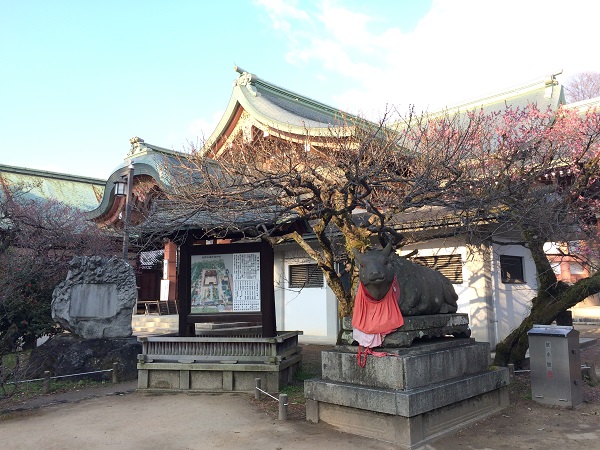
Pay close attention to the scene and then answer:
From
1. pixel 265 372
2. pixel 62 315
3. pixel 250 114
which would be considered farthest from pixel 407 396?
pixel 250 114

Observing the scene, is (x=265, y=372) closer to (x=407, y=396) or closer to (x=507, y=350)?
(x=407, y=396)

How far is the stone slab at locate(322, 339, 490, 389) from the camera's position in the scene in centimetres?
592

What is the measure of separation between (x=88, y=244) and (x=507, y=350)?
14.2 meters

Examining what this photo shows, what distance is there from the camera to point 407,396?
5605mm

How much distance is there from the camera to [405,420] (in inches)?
224

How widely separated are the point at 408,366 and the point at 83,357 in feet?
26.3

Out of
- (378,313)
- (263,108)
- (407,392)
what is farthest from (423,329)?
(263,108)

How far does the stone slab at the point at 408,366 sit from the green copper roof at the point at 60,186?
75.9 feet

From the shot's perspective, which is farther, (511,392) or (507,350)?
(507,350)

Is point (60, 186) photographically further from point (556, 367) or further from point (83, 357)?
point (556, 367)

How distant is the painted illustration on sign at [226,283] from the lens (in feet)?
31.9

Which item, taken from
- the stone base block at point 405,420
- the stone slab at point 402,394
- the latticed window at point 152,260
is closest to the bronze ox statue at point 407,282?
the stone slab at point 402,394

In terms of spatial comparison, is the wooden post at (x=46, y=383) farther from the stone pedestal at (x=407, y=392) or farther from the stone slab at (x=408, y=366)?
the stone slab at (x=408, y=366)

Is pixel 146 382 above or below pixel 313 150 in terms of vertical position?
below
